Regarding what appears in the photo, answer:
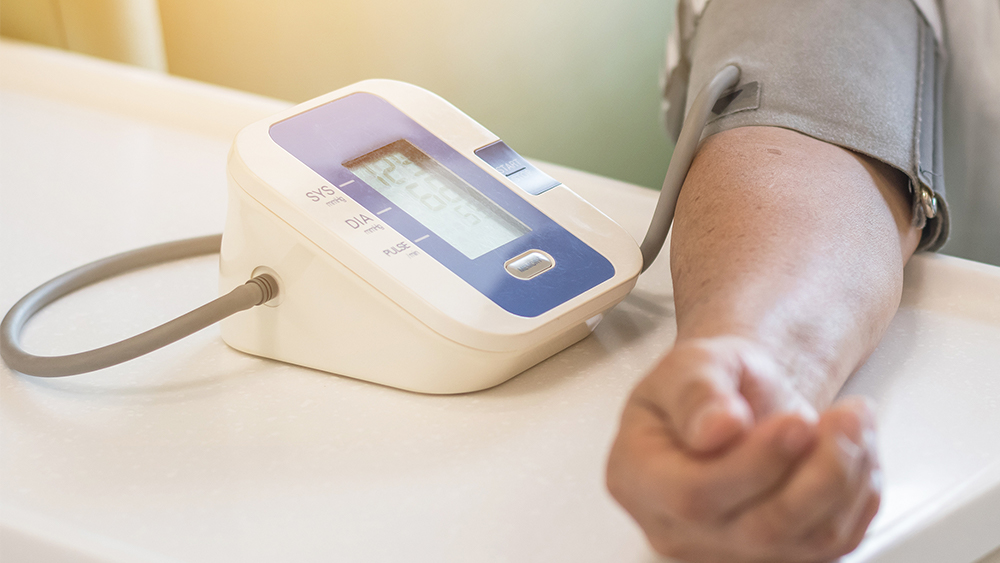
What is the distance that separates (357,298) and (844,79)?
36 cm

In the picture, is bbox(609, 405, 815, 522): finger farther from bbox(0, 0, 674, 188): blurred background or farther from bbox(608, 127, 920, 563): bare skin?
bbox(0, 0, 674, 188): blurred background

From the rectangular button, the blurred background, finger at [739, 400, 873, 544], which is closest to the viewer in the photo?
finger at [739, 400, 873, 544]

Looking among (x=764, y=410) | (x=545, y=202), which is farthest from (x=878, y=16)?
(x=764, y=410)

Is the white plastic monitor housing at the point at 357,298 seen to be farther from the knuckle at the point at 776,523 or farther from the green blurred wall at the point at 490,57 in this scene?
the green blurred wall at the point at 490,57

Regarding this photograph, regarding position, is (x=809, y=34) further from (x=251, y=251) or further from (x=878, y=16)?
(x=251, y=251)

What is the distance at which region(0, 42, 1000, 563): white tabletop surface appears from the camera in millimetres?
328

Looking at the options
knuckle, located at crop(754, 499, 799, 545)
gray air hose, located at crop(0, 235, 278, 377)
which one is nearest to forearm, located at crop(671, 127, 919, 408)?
knuckle, located at crop(754, 499, 799, 545)

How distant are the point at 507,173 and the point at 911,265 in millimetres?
292

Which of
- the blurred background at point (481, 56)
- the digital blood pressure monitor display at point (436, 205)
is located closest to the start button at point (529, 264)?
the digital blood pressure monitor display at point (436, 205)

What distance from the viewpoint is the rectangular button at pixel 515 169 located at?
501 mm

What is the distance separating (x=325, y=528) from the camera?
34 cm

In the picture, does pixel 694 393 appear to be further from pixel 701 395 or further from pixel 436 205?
pixel 436 205

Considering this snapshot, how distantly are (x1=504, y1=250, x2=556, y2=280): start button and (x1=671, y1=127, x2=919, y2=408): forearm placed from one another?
8 cm

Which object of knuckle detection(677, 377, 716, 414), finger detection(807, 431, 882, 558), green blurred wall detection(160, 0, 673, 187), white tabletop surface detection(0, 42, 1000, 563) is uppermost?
knuckle detection(677, 377, 716, 414)
